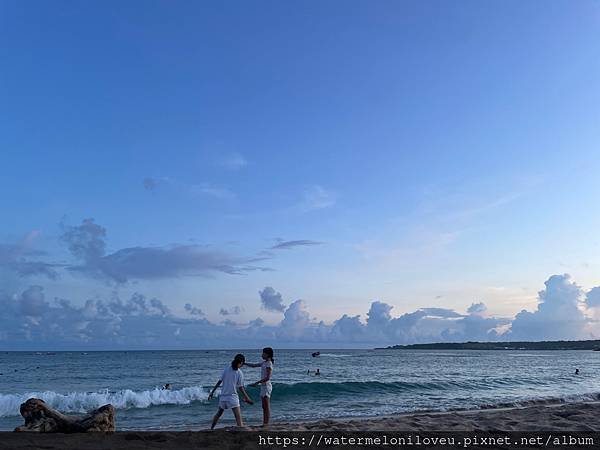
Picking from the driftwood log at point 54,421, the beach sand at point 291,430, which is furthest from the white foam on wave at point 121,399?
the driftwood log at point 54,421

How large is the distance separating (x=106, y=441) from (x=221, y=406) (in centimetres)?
309

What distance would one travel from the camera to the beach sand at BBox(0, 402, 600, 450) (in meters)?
8.36

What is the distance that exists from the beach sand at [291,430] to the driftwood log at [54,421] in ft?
1.45

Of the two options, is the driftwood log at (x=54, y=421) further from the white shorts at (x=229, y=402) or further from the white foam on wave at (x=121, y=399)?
the white foam on wave at (x=121, y=399)

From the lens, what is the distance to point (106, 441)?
8.62m

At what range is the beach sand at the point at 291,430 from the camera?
27.4 feet

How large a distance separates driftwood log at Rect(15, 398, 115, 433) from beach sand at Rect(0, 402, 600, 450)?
440 millimetres

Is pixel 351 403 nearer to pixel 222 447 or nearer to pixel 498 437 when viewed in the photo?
pixel 498 437

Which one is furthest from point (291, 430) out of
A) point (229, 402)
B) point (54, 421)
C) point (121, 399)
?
point (121, 399)

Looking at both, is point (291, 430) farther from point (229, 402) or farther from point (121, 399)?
point (121, 399)

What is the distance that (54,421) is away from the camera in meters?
9.75

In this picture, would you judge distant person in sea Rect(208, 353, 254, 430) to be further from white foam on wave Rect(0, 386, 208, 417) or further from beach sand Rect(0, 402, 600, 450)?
white foam on wave Rect(0, 386, 208, 417)

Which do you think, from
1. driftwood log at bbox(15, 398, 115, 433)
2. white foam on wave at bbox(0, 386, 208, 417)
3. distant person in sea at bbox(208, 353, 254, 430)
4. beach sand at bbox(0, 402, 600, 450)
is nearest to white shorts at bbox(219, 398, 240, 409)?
distant person in sea at bbox(208, 353, 254, 430)

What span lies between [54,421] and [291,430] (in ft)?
15.8
